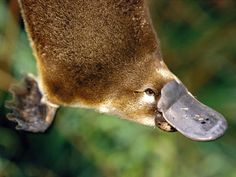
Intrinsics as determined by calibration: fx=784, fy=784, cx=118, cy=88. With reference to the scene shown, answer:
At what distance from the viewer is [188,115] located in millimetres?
1193

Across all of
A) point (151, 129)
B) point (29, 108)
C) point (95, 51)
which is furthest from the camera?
point (151, 129)

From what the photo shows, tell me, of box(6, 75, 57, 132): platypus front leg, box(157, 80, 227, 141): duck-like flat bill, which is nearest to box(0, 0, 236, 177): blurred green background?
box(6, 75, 57, 132): platypus front leg

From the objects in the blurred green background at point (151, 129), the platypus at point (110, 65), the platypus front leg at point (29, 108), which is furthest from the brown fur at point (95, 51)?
the blurred green background at point (151, 129)

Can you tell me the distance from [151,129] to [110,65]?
3.16 ft

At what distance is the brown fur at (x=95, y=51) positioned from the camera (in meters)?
1.05

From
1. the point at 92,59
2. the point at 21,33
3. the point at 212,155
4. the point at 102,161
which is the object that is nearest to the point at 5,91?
the point at 21,33

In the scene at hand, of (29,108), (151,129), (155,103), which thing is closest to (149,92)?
(155,103)

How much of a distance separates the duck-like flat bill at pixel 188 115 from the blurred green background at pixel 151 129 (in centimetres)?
83

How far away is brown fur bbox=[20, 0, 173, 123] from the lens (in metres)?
1.05

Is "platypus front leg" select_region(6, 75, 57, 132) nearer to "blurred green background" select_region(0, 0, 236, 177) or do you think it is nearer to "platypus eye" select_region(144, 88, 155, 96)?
"platypus eye" select_region(144, 88, 155, 96)

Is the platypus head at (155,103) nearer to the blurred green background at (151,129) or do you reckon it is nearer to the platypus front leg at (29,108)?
the platypus front leg at (29,108)

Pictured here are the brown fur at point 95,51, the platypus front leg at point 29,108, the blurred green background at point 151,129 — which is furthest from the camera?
the blurred green background at point 151,129

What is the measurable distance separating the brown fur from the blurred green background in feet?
2.75

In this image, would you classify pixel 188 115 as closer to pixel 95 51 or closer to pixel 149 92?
pixel 149 92
